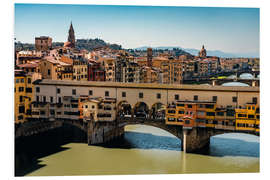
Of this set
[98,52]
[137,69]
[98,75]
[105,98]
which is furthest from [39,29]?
[137,69]

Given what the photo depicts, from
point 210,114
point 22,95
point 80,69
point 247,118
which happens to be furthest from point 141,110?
point 247,118

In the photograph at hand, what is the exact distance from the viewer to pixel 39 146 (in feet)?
36.7

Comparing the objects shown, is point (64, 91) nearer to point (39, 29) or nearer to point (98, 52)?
point (39, 29)

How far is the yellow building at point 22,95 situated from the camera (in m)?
11.0

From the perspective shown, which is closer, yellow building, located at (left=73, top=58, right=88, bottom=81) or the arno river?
the arno river

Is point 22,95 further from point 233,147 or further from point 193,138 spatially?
point 233,147

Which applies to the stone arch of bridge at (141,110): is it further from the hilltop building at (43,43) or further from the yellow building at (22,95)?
the yellow building at (22,95)

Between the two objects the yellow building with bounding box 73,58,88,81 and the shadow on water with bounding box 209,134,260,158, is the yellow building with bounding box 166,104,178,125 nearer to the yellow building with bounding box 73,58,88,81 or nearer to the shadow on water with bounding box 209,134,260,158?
the shadow on water with bounding box 209,134,260,158

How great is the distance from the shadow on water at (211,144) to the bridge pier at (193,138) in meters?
0.23

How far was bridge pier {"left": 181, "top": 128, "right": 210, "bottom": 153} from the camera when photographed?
10.5 metres

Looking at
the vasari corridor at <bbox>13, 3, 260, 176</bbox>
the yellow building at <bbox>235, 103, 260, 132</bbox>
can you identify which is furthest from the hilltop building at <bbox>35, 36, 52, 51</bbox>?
the yellow building at <bbox>235, 103, 260, 132</bbox>

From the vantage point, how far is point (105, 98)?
11234 mm

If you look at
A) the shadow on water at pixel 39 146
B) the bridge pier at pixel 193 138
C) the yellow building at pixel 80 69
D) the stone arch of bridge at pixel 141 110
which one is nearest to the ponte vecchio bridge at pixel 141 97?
the bridge pier at pixel 193 138

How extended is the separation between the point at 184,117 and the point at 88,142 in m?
3.14
